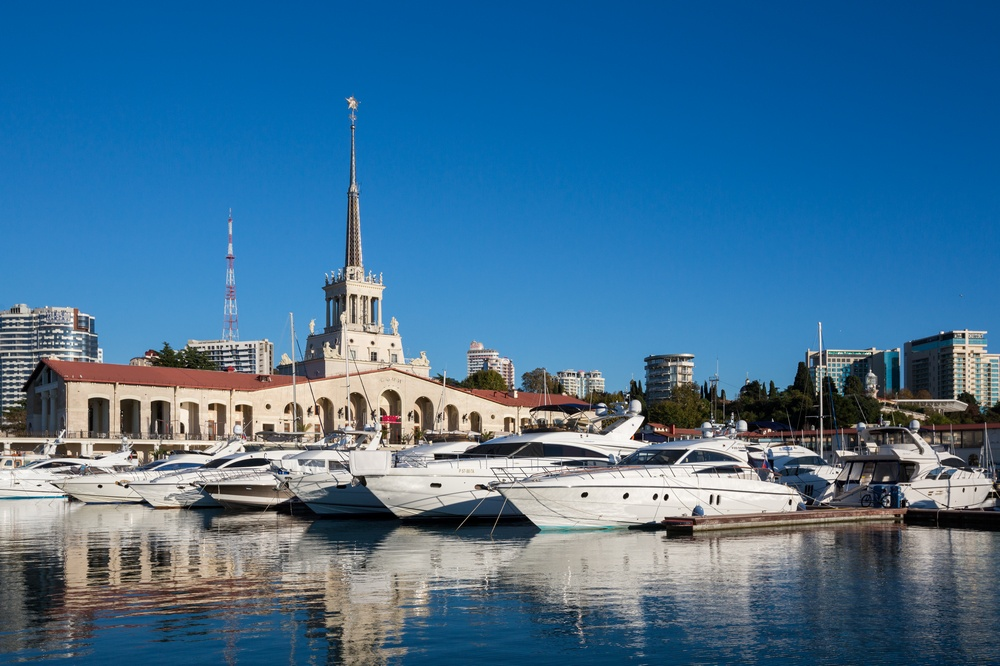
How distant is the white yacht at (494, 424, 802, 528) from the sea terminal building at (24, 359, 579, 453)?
4688 cm

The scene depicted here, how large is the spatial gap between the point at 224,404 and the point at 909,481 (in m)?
66.0

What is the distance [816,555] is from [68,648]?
16263mm

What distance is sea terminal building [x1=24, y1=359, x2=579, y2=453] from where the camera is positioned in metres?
81.4

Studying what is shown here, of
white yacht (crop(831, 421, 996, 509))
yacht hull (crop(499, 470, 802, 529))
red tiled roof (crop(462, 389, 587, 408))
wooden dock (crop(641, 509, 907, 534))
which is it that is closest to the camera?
wooden dock (crop(641, 509, 907, 534))

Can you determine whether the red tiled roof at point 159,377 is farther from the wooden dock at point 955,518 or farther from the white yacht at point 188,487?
the wooden dock at point 955,518

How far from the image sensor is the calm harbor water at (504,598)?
13.8m

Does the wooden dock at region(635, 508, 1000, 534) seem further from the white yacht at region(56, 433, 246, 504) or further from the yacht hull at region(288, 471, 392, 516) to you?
the white yacht at region(56, 433, 246, 504)

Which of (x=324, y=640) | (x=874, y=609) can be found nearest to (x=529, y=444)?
(x=874, y=609)

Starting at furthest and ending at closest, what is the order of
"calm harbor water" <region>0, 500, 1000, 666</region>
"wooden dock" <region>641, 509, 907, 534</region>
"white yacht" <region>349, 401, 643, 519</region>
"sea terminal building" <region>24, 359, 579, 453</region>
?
"sea terminal building" <region>24, 359, 579, 453</region>
"white yacht" <region>349, 401, 643, 519</region>
"wooden dock" <region>641, 509, 907, 534</region>
"calm harbor water" <region>0, 500, 1000, 666</region>

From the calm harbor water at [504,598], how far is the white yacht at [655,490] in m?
0.96

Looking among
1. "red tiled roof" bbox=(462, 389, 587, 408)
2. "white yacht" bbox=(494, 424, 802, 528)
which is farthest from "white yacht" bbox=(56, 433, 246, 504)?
"red tiled roof" bbox=(462, 389, 587, 408)

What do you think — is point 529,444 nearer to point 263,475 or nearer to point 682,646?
point 263,475

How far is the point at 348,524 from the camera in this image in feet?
108

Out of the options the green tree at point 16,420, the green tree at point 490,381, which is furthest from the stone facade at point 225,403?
the green tree at point 490,381
